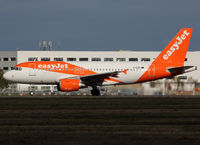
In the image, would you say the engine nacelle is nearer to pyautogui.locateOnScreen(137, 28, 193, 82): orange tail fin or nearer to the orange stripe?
the orange stripe

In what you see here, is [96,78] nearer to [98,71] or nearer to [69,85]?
[98,71]

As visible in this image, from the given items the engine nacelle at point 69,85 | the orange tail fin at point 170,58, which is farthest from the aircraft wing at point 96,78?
the orange tail fin at point 170,58

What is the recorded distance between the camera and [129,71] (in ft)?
166

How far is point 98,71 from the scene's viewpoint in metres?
50.4

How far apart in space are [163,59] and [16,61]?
5116 cm

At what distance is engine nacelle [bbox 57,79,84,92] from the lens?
46.6 m

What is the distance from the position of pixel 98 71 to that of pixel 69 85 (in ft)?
17.6
